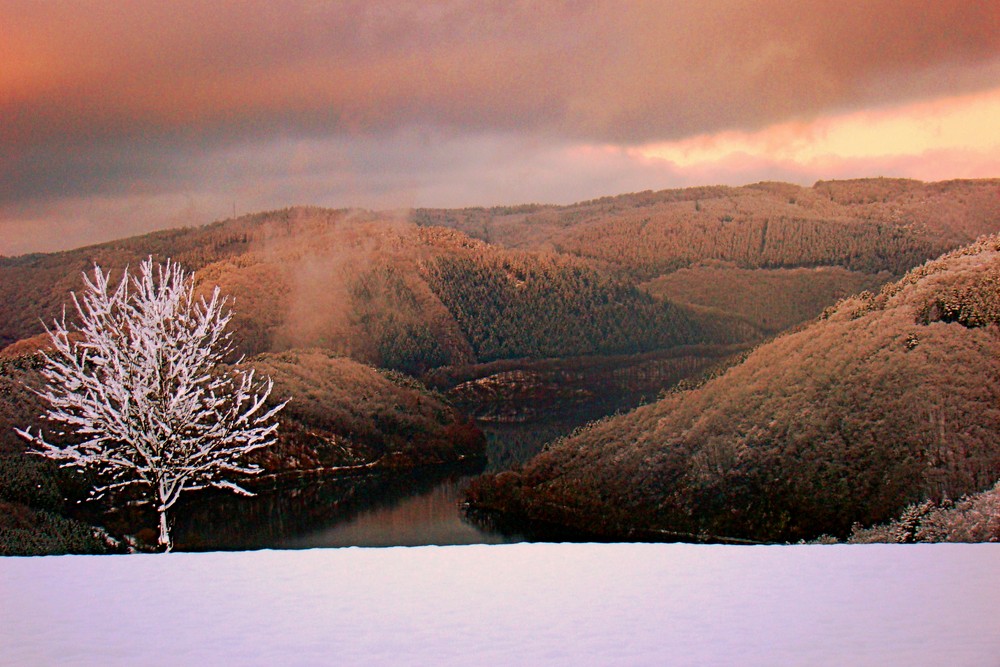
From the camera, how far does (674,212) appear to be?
674 centimetres

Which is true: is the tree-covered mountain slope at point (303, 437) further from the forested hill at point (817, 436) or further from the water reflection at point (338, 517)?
the forested hill at point (817, 436)

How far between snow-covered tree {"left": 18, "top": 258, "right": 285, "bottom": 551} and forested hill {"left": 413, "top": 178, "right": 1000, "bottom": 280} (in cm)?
162

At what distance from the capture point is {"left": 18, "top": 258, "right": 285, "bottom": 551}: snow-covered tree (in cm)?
588

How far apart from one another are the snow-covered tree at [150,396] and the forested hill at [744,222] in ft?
5.30

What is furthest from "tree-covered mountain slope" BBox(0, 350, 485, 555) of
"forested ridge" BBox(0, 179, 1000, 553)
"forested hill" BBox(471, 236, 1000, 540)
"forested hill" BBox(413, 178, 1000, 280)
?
"forested hill" BBox(413, 178, 1000, 280)

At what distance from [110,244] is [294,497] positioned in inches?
73.5

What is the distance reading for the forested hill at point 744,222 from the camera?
6.41 meters

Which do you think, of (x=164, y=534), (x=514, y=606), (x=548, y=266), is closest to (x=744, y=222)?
(x=548, y=266)

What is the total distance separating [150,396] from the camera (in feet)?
19.4

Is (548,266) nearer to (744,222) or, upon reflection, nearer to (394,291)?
(394,291)

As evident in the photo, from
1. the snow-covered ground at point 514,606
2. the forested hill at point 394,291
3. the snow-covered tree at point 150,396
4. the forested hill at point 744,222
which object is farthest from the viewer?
the forested hill at point 744,222

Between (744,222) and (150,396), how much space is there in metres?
3.70

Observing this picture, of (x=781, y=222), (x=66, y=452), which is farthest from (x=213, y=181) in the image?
(x=781, y=222)

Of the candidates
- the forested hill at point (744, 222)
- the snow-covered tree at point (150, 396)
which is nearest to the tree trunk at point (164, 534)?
the snow-covered tree at point (150, 396)
